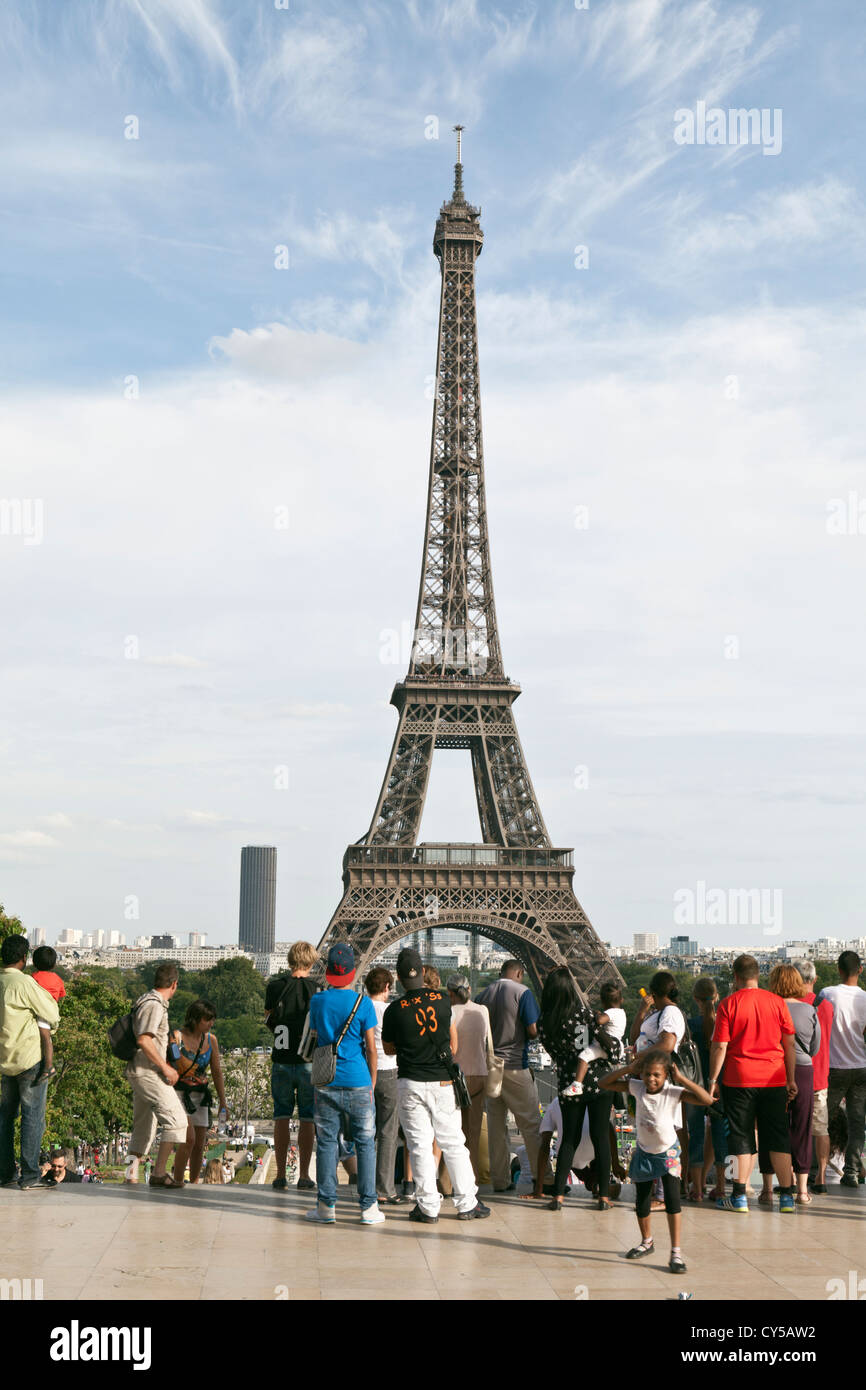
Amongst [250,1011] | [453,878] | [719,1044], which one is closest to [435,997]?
[719,1044]

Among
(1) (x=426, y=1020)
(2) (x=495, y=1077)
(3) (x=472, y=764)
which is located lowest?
(2) (x=495, y=1077)

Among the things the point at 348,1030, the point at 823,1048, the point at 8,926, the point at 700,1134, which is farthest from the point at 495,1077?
the point at 8,926

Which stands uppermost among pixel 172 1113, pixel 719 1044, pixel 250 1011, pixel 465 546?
pixel 465 546

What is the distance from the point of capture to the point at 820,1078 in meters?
13.3

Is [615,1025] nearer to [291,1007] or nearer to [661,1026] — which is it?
[661,1026]

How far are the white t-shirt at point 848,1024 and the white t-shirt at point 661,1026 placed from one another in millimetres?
2605

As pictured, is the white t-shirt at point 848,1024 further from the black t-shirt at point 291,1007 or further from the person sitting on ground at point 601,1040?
the black t-shirt at point 291,1007

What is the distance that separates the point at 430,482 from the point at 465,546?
3.48 metres

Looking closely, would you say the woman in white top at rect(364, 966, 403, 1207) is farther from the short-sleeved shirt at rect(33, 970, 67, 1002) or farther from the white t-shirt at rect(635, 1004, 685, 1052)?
the short-sleeved shirt at rect(33, 970, 67, 1002)

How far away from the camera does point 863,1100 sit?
45.6 feet

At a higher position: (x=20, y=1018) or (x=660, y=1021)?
(x=660, y=1021)

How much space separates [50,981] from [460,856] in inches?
1781
